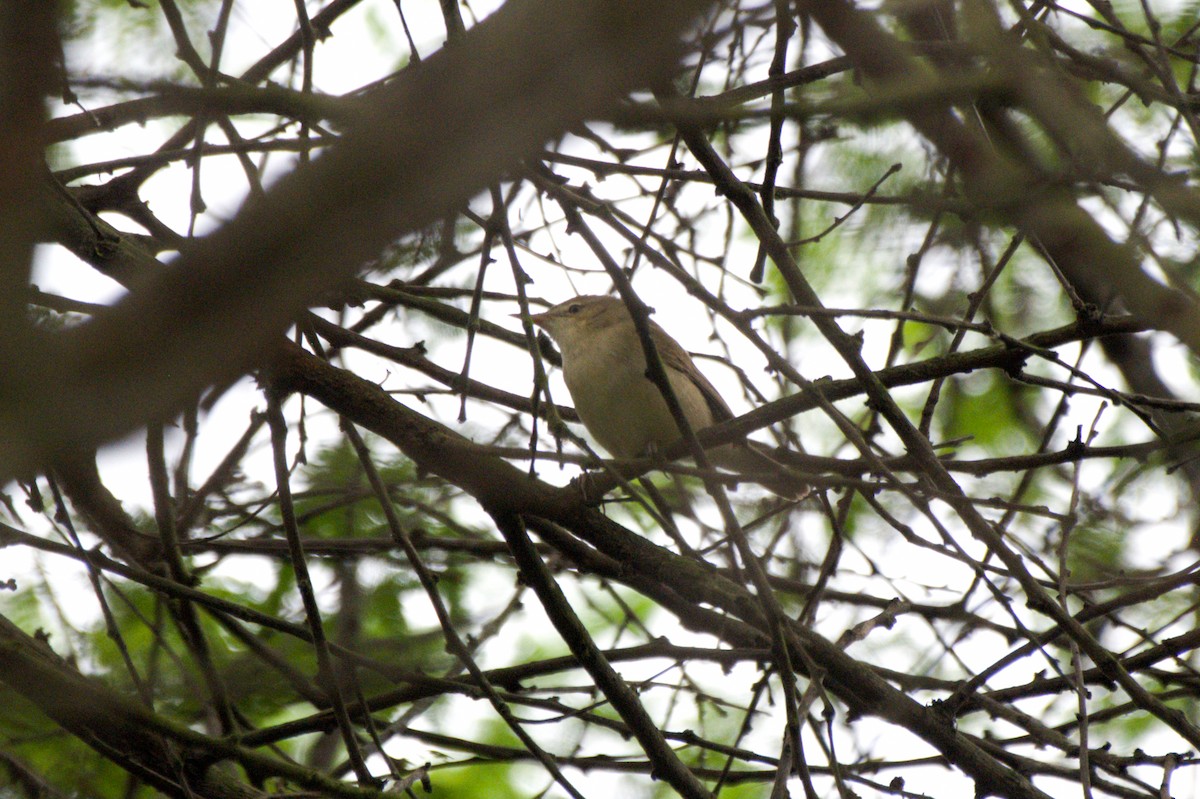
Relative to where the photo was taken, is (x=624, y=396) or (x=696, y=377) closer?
(x=624, y=396)

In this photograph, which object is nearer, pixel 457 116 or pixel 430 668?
pixel 457 116

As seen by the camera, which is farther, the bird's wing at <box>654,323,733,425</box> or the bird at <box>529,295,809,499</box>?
the bird's wing at <box>654,323,733,425</box>

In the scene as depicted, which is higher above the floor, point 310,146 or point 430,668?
point 310,146

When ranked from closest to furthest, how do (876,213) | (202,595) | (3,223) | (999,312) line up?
(3,223), (202,595), (876,213), (999,312)

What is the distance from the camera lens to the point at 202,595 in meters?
3.55

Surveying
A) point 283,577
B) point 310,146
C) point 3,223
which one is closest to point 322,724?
point 283,577

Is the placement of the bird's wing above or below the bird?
above

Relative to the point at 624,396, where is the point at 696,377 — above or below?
above

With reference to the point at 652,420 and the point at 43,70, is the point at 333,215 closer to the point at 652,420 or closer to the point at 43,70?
the point at 43,70

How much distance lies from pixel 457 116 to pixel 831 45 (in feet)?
13.8

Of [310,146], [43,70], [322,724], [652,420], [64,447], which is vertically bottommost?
[64,447]

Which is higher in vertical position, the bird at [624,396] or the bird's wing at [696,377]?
the bird's wing at [696,377]

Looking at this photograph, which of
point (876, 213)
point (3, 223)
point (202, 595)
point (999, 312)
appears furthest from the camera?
point (999, 312)

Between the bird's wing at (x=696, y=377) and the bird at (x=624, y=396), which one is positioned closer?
the bird at (x=624, y=396)
